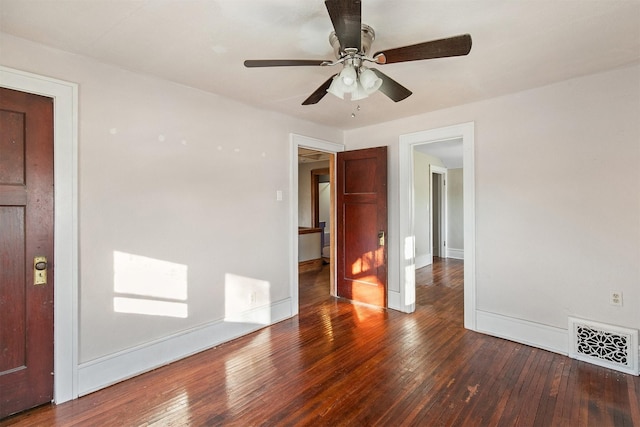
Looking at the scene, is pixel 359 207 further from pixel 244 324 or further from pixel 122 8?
pixel 122 8

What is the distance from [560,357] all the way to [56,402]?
154 inches

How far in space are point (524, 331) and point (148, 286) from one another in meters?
3.42

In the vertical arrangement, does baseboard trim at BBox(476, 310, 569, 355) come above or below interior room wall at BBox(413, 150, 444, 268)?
below

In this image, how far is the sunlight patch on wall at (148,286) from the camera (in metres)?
2.32

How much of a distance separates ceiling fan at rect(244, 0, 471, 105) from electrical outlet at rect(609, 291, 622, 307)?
7.81ft

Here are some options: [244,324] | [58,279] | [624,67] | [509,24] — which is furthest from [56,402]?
[624,67]

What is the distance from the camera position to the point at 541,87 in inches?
108

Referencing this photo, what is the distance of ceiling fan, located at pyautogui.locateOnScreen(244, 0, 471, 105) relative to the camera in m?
1.34

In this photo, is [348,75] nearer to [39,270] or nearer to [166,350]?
[39,270]

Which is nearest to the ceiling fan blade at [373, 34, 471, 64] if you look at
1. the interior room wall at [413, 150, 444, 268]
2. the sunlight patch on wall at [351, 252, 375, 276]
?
the sunlight patch on wall at [351, 252, 375, 276]

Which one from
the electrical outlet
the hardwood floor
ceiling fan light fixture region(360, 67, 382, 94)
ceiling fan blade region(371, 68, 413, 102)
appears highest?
ceiling fan blade region(371, 68, 413, 102)

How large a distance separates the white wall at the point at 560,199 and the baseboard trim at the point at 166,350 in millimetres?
2376

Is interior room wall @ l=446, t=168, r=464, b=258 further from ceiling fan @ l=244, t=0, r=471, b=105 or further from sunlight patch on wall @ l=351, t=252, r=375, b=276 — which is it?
ceiling fan @ l=244, t=0, r=471, b=105

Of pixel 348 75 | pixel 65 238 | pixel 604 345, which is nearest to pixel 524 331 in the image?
pixel 604 345
